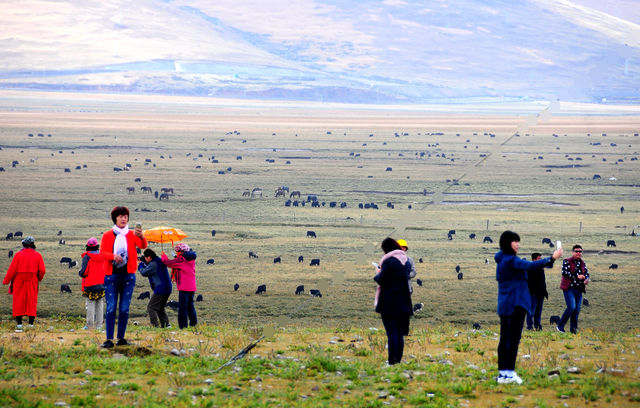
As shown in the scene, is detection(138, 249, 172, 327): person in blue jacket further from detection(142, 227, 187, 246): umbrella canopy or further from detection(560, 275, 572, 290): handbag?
detection(560, 275, 572, 290): handbag

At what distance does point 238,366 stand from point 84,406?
2151mm

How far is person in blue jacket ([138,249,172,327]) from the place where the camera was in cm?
1211

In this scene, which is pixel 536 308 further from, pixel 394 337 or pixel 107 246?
pixel 107 246

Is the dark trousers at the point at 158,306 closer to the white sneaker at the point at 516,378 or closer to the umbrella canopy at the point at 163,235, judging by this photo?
the umbrella canopy at the point at 163,235

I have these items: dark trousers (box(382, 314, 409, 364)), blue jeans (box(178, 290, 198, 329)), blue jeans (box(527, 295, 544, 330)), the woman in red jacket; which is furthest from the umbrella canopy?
dark trousers (box(382, 314, 409, 364))

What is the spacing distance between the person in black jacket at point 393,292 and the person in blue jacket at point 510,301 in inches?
47.8

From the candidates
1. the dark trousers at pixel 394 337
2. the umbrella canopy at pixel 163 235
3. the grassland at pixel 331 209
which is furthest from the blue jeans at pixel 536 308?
the umbrella canopy at pixel 163 235

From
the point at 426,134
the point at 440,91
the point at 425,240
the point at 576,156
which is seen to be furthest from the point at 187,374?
the point at 440,91

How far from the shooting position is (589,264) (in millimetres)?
27234

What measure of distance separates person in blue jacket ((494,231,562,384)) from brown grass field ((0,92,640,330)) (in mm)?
2103

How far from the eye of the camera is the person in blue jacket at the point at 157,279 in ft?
39.7

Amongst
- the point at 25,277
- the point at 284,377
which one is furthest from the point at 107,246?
the point at 25,277

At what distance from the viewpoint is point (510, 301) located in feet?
28.7

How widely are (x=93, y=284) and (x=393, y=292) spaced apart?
17.4 ft
